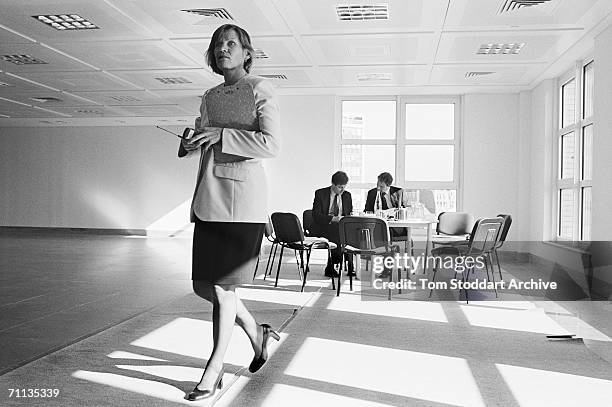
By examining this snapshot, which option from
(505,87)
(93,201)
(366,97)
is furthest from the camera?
(93,201)

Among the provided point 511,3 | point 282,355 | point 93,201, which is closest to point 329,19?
point 511,3

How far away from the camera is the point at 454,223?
865 centimetres

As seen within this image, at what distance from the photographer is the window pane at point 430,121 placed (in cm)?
1176

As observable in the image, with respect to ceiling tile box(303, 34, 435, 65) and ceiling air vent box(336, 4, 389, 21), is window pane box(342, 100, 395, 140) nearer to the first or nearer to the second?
ceiling tile box(303, 34, 435, 65)

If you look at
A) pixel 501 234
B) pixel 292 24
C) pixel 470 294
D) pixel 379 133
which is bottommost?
pixel 470 294

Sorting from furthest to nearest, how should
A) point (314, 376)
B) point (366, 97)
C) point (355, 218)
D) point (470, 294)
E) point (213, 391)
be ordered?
1. point (366, 97)
2. point (470, 294)
3. point (355, 218)
4. point (314, 376)
5. point (213, 391)

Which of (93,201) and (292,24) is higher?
(292,24)

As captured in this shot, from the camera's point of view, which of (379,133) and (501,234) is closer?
(501,234)

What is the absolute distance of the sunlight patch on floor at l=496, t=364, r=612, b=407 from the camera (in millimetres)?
3099

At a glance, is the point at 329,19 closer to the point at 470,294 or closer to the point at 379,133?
the point at 470,294

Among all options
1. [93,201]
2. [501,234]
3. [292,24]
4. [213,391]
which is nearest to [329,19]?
[292,24]

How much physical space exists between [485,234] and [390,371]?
11.4ft

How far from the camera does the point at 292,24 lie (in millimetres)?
7277

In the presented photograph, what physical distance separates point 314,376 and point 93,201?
15153 millimetres
